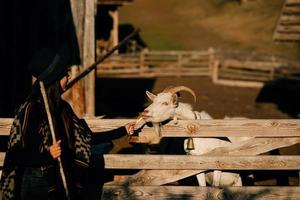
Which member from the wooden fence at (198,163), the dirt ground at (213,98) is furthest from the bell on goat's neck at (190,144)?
the dirt ground at (213,98)

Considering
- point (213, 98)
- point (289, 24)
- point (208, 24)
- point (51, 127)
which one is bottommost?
point (213, 98)

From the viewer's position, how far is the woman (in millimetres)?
4012

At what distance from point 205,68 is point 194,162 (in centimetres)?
1842

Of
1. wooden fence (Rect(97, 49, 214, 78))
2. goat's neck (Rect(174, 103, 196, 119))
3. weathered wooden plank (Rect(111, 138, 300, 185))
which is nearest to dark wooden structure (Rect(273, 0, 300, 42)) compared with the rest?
goat's neck (Rect(174, 103, 196, 119))

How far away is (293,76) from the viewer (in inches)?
868

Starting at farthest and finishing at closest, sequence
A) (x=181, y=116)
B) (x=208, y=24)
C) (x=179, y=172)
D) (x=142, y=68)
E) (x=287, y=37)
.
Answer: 1. (x=208, y=24)
2. (x=142, y=68)
3. (x=287, y=37)
4. (x=181, y=116)
5. (x=179, y=172)

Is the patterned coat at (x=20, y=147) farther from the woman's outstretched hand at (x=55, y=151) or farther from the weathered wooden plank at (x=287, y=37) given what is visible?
the weathered wooden plank at (x=287, y=37)

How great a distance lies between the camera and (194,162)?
5.48 meters

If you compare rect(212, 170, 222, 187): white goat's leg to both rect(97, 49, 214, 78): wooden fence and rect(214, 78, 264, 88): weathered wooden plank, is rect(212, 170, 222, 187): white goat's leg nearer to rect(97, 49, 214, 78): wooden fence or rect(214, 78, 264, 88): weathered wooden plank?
rect(214, 78, 264, 88): weathered wooden plank

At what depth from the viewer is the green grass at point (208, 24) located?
34.5 metres

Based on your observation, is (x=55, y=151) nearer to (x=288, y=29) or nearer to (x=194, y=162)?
(x=194, y=162)

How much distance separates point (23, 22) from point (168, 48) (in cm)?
2491

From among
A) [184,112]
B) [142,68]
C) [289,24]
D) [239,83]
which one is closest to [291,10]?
[289,24]

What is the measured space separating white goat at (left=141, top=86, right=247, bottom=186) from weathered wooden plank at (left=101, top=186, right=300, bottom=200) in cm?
31
